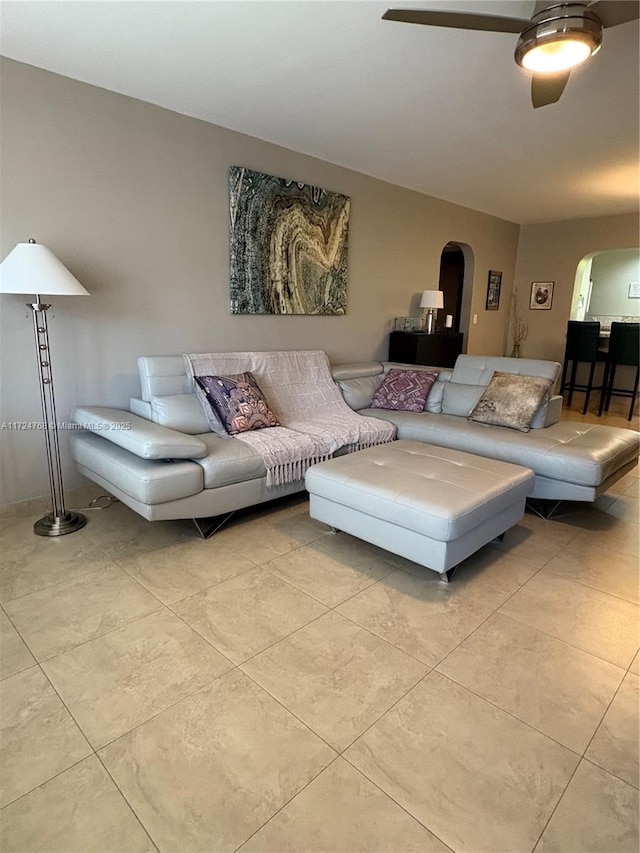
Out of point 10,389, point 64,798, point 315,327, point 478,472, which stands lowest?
point 64,798

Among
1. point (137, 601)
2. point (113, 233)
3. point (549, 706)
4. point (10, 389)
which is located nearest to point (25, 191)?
point (113, 233)

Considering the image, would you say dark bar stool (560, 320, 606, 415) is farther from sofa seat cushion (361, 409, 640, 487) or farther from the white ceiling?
sofa seat cushion (361, 409, 640, 487)

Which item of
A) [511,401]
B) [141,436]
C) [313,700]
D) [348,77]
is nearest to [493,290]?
[511,401]

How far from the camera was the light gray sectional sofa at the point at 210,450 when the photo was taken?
2.45 metres

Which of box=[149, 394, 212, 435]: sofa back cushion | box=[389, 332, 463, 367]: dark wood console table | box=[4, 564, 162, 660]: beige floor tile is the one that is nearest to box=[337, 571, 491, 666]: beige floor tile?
box=[4, 564, 162, 660]: beige floor tile

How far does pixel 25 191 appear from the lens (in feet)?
8.75

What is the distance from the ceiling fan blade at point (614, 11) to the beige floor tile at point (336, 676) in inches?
92.9

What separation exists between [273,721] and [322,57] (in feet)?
9.58

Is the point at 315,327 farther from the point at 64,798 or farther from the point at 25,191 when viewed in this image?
the point at 64,798

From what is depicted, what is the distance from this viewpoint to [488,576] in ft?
7.72

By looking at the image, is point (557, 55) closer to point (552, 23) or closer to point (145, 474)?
point (552, 23)

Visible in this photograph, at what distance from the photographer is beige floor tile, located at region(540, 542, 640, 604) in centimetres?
228

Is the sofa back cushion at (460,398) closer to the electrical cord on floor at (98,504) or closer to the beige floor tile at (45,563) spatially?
the electrical cord on floor at (98,504)

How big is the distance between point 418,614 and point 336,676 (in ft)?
1.67
